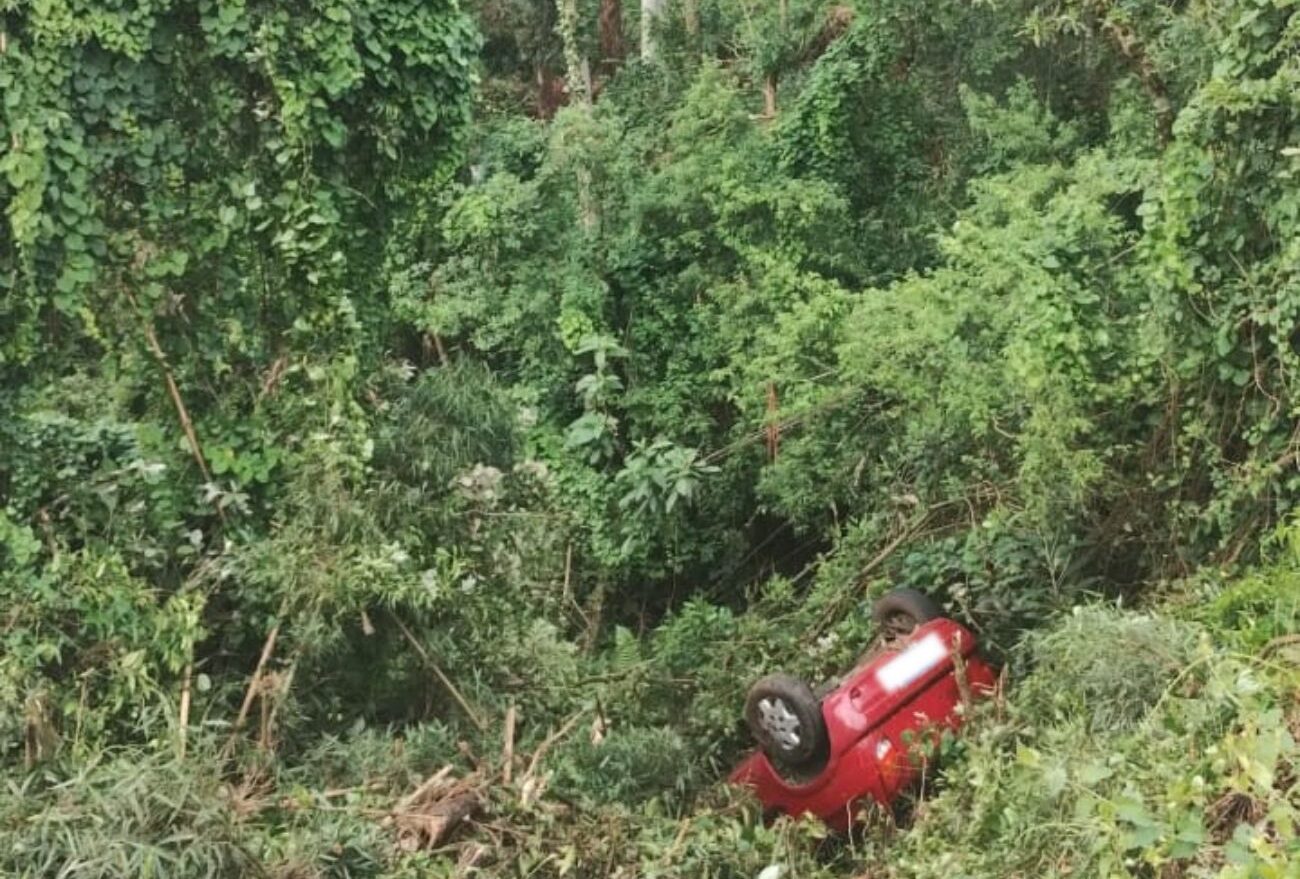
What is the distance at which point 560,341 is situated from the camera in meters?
10.6

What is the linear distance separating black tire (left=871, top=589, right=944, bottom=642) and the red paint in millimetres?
353

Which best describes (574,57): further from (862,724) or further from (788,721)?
(862,724)

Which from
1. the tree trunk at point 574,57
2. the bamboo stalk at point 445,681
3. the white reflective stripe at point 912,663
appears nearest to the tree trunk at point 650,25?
the tree trunk at point 574,57

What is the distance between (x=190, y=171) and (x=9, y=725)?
2762mm

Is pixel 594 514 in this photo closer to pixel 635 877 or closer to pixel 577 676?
pixel 577 676

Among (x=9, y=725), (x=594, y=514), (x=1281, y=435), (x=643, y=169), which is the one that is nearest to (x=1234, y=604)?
(x=1281, y=435)

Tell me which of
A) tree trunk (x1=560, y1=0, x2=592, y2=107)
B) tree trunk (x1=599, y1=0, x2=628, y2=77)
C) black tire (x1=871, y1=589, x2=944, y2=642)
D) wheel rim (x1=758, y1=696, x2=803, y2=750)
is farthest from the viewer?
tree trunk (x1=599, y1=0, x2=628, y2=77)

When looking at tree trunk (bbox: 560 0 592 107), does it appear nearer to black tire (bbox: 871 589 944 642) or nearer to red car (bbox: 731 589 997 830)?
black tire (bbox: 871 589 944 642)

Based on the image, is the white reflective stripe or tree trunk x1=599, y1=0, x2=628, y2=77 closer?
the white reflective stripe

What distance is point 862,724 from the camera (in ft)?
15.8

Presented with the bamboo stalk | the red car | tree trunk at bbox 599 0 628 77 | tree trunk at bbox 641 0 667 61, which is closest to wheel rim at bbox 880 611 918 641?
the red car

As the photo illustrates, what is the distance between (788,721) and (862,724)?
0.34 m

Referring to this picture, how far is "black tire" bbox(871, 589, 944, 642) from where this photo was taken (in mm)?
5543

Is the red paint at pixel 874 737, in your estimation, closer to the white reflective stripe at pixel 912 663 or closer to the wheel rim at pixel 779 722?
the white reflective stripe at pixel 912 663
